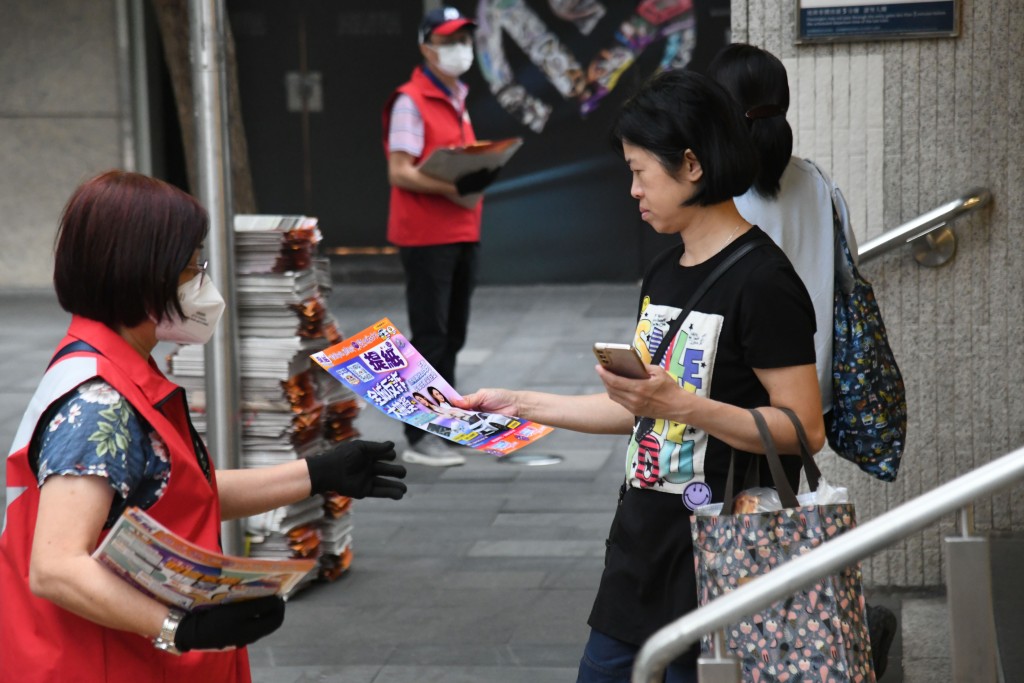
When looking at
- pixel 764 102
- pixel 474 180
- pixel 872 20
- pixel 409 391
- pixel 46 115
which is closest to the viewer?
pixel 409 391

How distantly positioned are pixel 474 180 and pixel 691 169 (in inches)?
183

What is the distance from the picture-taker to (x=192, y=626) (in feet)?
7.27

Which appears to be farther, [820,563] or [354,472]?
[354,472]

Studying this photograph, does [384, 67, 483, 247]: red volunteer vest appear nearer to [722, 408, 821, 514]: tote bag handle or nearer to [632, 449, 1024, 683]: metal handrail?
[722, 408, 821, 514]: tote bag handle

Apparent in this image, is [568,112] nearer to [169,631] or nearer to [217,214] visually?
[217,214]

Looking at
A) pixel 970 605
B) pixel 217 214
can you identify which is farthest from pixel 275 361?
pixel 970 605

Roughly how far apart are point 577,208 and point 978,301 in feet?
26.6

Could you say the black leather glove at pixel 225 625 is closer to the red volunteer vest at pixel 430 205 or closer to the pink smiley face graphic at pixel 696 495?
the pink smiley face graphic at pixel 696 495

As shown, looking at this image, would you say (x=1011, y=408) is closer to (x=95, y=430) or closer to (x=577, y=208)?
(x=95, y=430)

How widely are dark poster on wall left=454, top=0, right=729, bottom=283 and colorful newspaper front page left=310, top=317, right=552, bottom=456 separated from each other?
32.2 feet

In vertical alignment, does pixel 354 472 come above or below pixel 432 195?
below

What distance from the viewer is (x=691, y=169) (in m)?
2.74

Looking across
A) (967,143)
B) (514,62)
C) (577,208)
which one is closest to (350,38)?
(514,62)

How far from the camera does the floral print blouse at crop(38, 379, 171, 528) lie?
7.30ft
